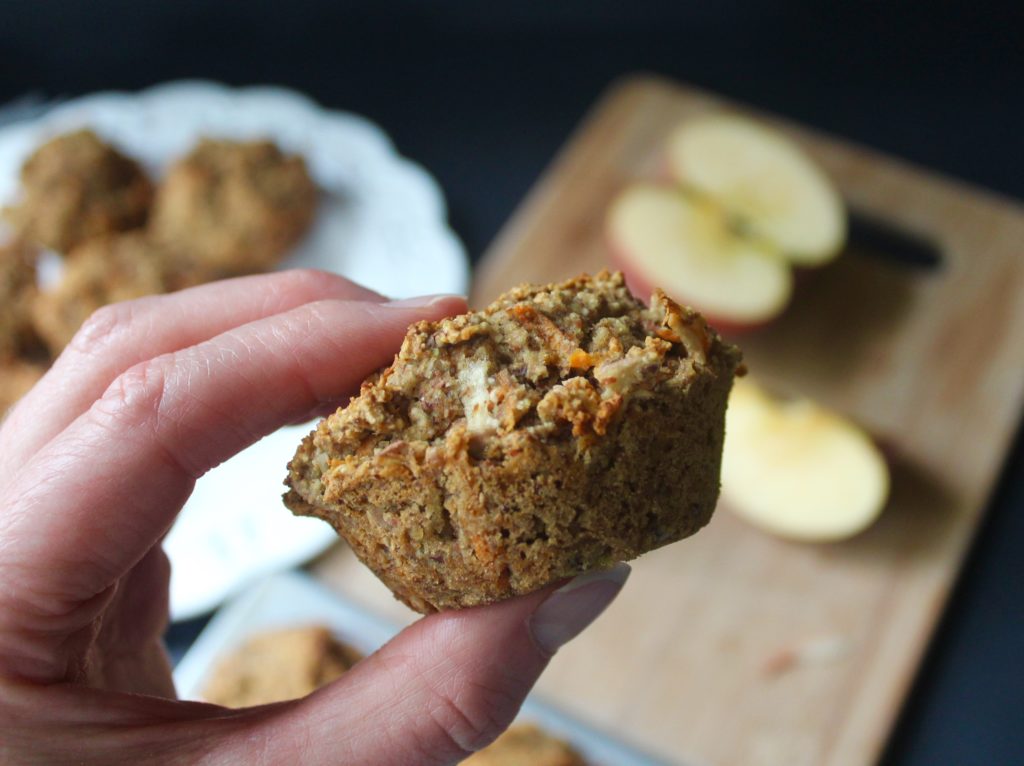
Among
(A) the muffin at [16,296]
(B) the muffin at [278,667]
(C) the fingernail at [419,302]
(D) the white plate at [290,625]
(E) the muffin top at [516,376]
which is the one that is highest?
(E) the muffin top at [516,376]

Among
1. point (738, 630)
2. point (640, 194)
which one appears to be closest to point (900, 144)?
point (640, 194)

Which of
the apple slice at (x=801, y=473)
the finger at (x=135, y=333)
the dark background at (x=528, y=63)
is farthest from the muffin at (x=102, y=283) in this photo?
the apple slice at (x=801, y=473)

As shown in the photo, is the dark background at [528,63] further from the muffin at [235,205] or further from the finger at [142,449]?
the finger at [142,449]

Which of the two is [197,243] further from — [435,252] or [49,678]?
[49,678]

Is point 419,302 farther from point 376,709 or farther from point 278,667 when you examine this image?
point 278,667

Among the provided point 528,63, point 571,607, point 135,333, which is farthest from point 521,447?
point 528,63
